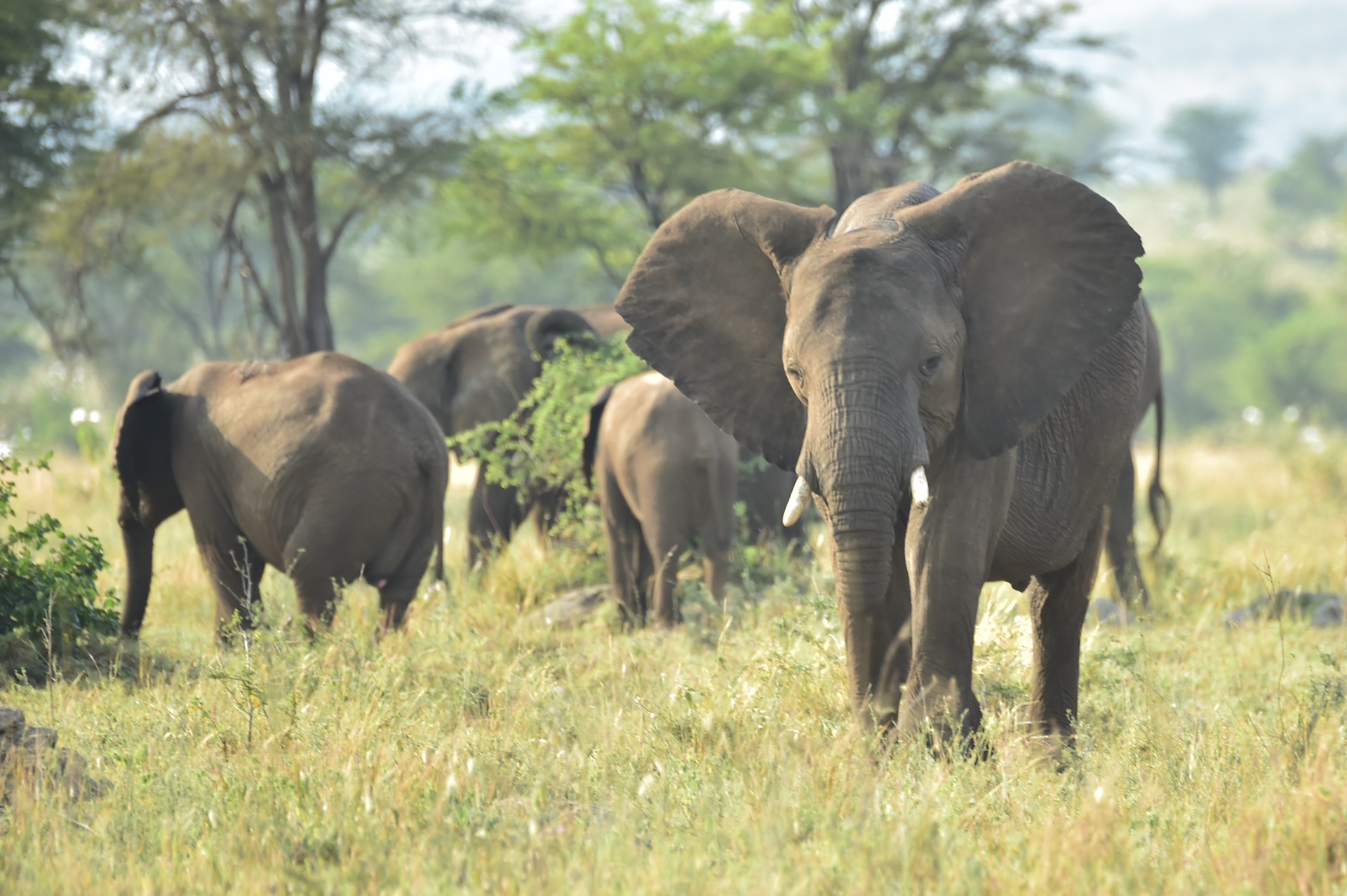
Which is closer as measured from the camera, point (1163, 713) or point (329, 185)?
point (1163, 713)

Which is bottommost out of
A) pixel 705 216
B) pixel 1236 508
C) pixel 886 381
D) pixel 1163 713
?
pixel 1236 508

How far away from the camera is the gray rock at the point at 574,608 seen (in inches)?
339

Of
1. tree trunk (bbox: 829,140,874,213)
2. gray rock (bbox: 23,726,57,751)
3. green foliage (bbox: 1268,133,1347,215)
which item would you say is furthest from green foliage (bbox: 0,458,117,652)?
green foliage (bbox: 1268,133,1347,215)

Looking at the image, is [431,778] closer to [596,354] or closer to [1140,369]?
[1140,369]

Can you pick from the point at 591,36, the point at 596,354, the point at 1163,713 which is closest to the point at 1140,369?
the point at 1163,713

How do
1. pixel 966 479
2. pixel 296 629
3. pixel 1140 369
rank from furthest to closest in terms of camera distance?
pixel 296 629
pixel 1140 369
pixel 966 479

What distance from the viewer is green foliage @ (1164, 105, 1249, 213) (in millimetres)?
84875

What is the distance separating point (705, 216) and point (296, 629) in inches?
101

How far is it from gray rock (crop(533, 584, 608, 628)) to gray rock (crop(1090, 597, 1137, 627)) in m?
2.96

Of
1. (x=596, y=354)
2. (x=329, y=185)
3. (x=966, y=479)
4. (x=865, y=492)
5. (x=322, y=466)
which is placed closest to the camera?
(x=865, y=492)

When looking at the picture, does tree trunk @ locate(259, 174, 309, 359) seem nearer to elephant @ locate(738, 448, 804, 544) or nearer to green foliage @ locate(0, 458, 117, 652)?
elephant @ locate(738, 448, 804, 544)

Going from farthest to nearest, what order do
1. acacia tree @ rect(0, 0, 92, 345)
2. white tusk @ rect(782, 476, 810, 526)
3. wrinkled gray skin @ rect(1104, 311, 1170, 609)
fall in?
acacia tree @ rect(0, 0, 92, 345)
wrinkled gray skin @ rect(1104, 311, 1170, 609)
white tusk @ rect(782, 476, 810, 526)

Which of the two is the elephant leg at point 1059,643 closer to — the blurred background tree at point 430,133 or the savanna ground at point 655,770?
the savanna ground at point 655,770

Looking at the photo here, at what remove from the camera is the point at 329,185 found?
2058 cm
